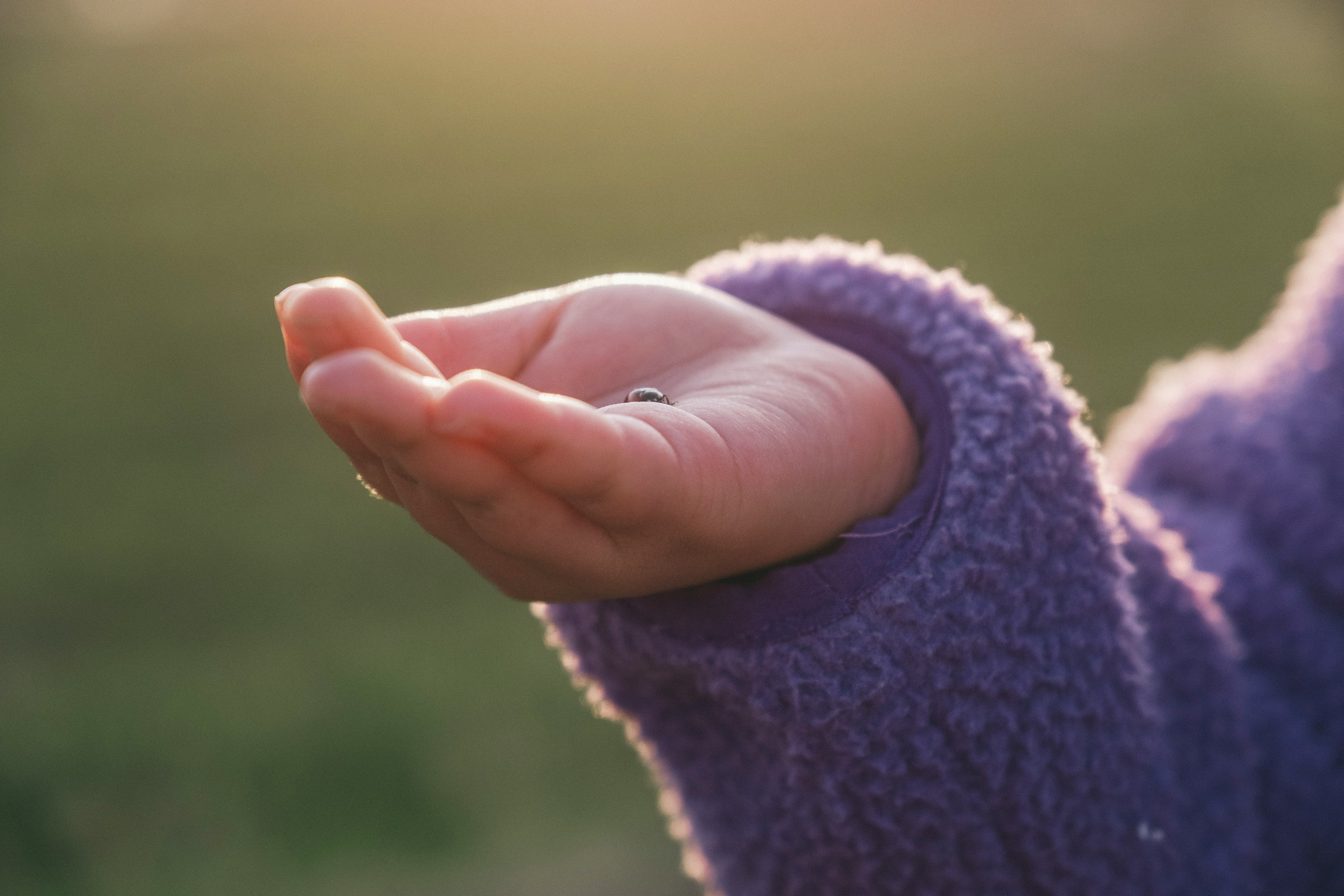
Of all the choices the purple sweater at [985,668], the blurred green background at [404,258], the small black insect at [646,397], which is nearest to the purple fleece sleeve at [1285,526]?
the purple sweater at [985,668]

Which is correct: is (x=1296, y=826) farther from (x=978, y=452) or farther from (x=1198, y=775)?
(x=978, y=452)

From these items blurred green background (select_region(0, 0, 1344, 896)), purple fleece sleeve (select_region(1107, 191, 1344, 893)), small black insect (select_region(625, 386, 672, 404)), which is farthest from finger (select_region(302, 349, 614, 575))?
blurred green background (select_region(0, 0, 1344, 896))

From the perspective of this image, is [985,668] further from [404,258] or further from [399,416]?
[404,258]

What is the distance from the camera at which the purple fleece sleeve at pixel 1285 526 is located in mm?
921

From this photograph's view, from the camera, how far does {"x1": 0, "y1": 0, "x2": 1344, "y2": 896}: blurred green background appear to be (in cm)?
159

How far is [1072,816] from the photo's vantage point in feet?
2.50

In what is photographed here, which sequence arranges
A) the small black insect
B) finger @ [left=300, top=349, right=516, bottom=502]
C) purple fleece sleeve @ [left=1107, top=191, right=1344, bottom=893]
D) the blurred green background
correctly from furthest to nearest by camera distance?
1. the blurred green background
2. purple fleece sleeve @ [left=1107, top=191, right=1344, bottom=893]
3. the small black insect
4. finger @ [left=300, top=349, right=516, bottom=502]

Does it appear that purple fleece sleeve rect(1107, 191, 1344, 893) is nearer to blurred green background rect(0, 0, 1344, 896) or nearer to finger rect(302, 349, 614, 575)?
finger rect(302, 349, 614, 575)

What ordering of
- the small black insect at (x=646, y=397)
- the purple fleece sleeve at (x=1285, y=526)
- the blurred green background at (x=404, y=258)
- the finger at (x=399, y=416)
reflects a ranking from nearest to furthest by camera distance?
the finger at (x=399, y=416)
the small black insect at (x=646, y=397)
the purple fleece sleeve at (x=1285, y=526)
the blurred green background at (x=404, y=258)

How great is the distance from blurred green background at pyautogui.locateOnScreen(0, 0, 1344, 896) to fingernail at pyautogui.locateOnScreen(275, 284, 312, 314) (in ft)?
3.98

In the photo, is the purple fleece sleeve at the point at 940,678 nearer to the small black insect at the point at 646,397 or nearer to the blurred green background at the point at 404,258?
the small black insect at the point at 646,397

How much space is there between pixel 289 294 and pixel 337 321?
0.20 feet

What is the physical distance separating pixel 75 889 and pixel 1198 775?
4.88 feet

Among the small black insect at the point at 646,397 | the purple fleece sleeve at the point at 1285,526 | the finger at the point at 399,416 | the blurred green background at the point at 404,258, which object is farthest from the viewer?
the blurred green background at the point at 404,258
